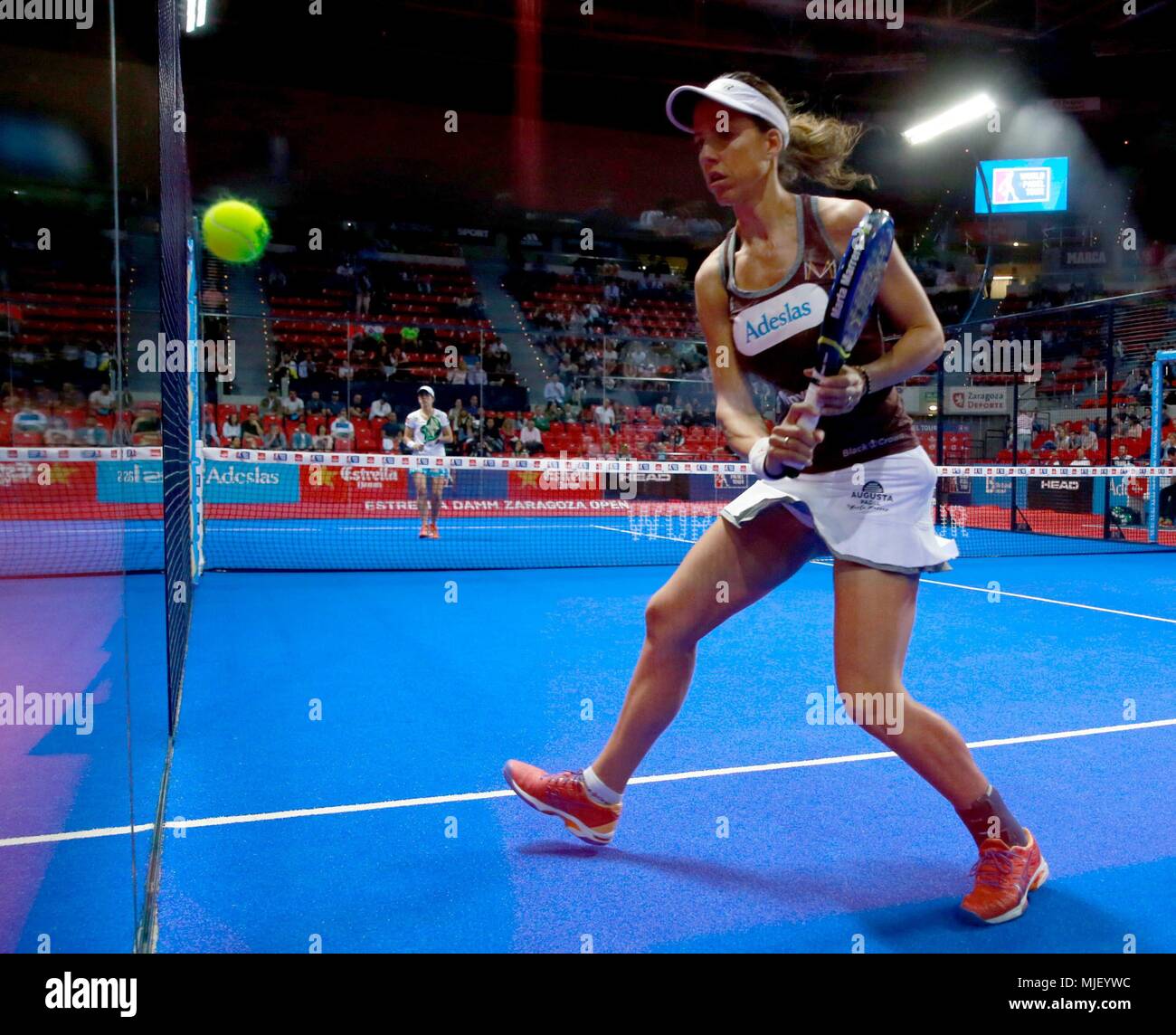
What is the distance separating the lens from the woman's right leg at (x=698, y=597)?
2.56 meters

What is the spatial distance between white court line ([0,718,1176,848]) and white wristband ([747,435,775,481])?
5.15 feet

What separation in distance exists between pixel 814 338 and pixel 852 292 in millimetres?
363

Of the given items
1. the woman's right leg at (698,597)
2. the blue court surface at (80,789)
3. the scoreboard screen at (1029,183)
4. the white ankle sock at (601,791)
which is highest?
the scoreboard screen at (1029,183)

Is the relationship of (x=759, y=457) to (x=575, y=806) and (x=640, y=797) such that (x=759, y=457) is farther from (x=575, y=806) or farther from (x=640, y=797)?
(x=640, y=797)

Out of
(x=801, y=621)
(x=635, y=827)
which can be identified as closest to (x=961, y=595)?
(x=801, y=621)

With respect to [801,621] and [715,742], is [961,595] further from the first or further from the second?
[715,742]

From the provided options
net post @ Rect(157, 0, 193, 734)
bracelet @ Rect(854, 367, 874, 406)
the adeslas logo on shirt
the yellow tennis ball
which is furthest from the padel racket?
the yellow tennis ball

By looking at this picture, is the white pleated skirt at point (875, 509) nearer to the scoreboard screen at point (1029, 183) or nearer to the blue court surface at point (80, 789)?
the blue court surface at point (80, 789)

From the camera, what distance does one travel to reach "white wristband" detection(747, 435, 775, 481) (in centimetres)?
226

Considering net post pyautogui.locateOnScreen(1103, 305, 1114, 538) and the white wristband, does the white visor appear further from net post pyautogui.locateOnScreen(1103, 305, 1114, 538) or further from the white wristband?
net post pyautogui.locateOnScreen(1103, 305, 1114, 538)

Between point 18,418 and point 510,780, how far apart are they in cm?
208

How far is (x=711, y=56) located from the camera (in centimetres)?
1905

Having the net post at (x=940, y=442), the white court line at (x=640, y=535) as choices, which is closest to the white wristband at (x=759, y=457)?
the white court line at (x=640, y=535)

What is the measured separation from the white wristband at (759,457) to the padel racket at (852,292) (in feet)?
0.57
